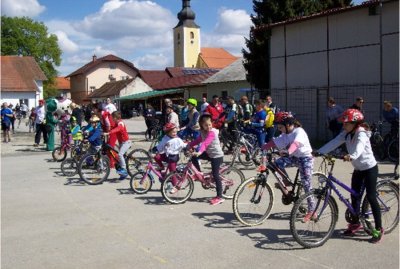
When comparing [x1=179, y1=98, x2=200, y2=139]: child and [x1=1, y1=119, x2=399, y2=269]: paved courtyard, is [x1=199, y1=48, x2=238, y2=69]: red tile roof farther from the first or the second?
[x1=1, y1=119, x2=399, y2=269]: paved courtyard

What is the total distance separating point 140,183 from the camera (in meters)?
9.93

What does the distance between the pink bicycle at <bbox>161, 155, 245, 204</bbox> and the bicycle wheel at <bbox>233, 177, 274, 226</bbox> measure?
5.40ft

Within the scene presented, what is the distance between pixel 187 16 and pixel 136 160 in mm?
97982

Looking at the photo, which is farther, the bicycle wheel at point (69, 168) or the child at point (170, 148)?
the bicycle wheel at point (69, 168)

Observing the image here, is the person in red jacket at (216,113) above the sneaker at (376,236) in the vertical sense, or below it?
above

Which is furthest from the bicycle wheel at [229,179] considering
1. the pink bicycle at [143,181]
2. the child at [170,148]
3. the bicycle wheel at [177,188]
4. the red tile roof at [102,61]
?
the red tile roof at [102,61]

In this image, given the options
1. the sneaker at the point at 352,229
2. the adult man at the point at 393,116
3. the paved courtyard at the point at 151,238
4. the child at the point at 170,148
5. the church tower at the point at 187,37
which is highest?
the church tower at the point at 187,37

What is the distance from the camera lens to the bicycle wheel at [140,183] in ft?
32.7

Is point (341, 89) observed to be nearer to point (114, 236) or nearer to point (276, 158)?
point (276, 158)

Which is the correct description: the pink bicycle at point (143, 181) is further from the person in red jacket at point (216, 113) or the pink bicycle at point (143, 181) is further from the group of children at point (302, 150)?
the person in red jacket at point (216, 113)

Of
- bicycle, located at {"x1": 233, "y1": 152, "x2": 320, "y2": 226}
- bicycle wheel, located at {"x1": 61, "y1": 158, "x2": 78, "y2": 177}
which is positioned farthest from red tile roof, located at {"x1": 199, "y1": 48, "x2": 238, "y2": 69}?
bicycle, located at {"x1": 233, "y1": 152, "x2": 320, "y2": 226}

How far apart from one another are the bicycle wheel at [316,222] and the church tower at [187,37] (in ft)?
327

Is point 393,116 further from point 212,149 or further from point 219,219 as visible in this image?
point 219,219

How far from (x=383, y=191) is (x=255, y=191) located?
1.74 metres
